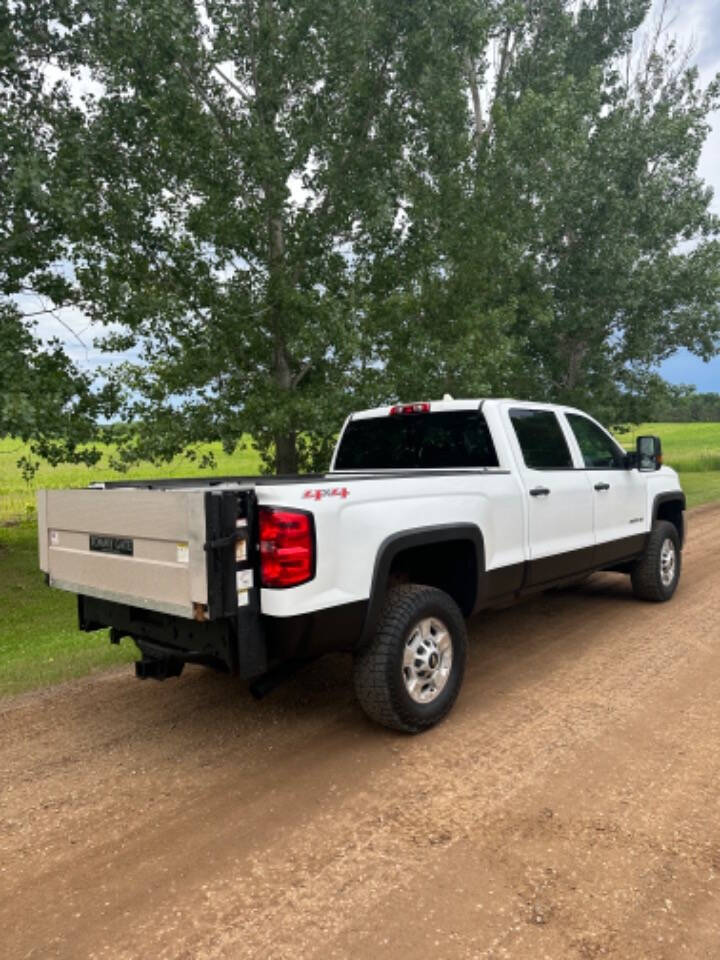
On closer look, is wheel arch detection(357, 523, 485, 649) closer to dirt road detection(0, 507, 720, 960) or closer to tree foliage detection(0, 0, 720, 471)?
dirt road detection(0, 507, 720, 960)

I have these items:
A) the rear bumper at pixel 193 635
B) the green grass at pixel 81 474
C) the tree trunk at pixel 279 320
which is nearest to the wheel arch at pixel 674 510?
the tree trunk at pixel 279 320

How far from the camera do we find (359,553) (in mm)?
3771

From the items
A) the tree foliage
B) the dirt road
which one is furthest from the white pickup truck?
the tree foliage

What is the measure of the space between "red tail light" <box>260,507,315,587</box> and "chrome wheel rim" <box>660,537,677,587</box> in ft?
16.3

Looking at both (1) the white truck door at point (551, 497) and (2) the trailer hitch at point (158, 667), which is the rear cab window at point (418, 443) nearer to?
(1) the white truck door at point (551, 497)

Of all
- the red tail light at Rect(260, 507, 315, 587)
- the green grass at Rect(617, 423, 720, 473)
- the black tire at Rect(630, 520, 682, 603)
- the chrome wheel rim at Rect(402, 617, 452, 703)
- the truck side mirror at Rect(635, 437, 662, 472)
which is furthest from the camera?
the green grass at Rect(617, 423, 720, 473)

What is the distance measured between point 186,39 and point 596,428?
751 centimetres

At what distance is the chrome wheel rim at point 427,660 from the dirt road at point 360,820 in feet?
0.86

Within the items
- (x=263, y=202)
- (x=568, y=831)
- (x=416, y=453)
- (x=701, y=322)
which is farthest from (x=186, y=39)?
(x=701, y=322)

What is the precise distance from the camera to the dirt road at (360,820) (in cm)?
248

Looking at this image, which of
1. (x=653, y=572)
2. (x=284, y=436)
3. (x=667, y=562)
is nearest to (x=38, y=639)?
(x=284, y=436)

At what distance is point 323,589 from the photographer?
11.7 ft

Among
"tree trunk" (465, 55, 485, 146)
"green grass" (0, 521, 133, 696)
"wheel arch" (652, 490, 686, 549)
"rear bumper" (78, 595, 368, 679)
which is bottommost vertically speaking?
"green grass" (0, 521, 133, 696)

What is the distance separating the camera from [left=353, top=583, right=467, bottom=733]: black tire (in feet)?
12.8
